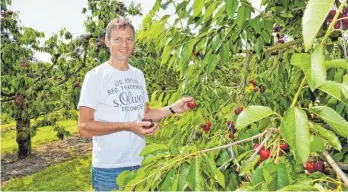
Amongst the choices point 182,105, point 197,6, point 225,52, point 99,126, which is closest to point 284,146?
point 197,6

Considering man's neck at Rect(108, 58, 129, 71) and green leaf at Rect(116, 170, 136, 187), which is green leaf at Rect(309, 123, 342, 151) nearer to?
green leaf at Rect(116, 170, 136, 187)

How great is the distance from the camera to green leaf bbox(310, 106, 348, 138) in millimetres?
731

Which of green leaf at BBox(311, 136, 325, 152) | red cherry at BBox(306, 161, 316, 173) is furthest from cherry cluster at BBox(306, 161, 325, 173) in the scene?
green leaf at BBox(311, 136, 325, 152)

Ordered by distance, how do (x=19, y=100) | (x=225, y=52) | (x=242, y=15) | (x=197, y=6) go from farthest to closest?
(x=19, y=100), (x=225, y=52), (x=242, y=15), (x=197, y=6)

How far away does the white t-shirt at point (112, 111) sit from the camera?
2191mm

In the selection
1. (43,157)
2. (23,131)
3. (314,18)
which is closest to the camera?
(314,18)

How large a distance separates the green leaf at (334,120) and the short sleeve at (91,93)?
158cm

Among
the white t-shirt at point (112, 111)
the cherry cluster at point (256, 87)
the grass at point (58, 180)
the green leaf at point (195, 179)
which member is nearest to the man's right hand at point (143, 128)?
the white t-shirt at point (112, 111)

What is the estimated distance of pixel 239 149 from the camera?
1340 mm

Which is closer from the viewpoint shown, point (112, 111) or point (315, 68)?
point (315, 68)

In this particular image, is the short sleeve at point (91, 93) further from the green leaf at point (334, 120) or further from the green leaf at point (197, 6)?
the green leaf at point (334, 120)

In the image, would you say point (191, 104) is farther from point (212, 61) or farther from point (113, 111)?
point (212, 61)

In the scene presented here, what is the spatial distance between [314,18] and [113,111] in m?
1.82

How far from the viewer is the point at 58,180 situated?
22.7 ft
